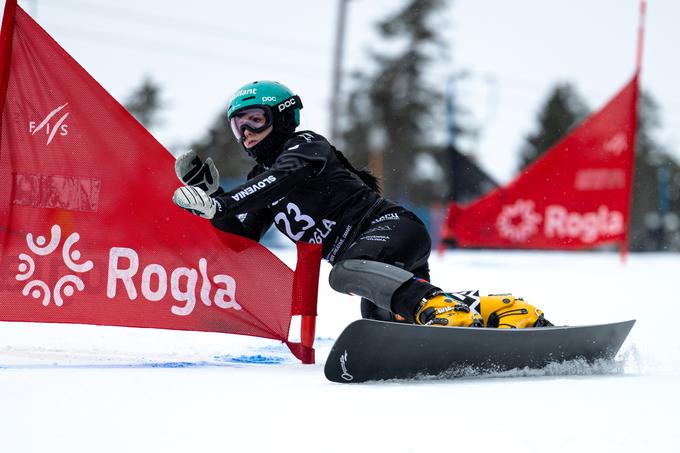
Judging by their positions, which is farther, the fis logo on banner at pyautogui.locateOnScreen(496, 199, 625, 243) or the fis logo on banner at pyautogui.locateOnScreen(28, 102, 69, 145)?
the fis logo on banner at pyautogui.locateOnScreen(496, 199, 625, 243)

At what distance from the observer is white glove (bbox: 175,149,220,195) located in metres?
3.82

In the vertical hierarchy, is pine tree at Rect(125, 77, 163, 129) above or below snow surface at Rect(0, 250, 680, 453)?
above

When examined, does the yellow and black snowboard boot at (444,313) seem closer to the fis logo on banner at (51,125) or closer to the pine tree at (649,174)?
the fis logo on banner at (51,125)

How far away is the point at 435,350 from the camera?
303 centimetres

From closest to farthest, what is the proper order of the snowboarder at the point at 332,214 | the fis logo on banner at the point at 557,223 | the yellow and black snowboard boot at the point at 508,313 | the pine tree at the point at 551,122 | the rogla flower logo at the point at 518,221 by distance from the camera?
the snowboarder at the point at 332,214, the yellow and black snowboard boot at the point at 508,313, the fis logo on banner at the point at 557,223, the rogla flower logo at the point at 518,221, the pine tree at the point at 551,122

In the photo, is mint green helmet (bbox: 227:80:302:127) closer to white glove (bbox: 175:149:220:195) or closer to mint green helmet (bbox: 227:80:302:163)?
mint green helmet (bbox: 227:80:302:163)

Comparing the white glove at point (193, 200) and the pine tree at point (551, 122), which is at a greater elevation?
the pine tree at point (551, 122)

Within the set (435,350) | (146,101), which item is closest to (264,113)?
(435,350)

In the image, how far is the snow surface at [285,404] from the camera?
2.02m

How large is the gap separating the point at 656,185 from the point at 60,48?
160 ft

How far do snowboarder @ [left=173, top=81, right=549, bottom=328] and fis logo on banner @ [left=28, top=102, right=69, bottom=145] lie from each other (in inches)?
22.3

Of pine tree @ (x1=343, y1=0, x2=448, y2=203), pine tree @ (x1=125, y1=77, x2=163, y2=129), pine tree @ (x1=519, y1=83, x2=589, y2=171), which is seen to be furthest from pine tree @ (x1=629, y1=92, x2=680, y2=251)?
pine tree @ (x1=125, y1=77, x2=163, y2=129)

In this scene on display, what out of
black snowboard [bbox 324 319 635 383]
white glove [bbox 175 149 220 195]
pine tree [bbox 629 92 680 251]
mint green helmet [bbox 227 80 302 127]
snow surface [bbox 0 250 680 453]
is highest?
pine tree [bbox 629 92 680 251]

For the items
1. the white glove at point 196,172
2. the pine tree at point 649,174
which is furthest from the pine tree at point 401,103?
the white glove at point 196,172
